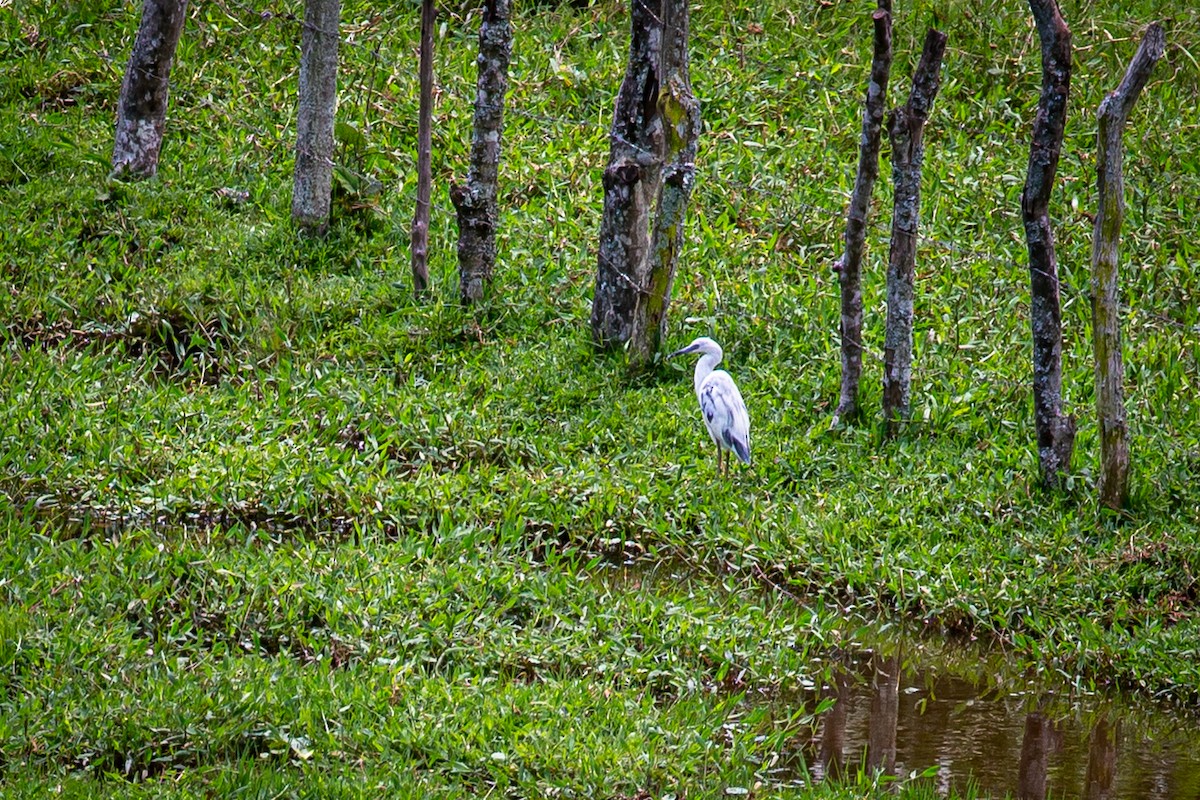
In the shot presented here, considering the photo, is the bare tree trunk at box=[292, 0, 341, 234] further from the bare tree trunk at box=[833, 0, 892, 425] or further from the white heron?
the bare tree trunk at box=[833, 0, 892, 425]

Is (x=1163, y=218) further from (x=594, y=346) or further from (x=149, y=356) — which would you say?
(x=149, y=356)

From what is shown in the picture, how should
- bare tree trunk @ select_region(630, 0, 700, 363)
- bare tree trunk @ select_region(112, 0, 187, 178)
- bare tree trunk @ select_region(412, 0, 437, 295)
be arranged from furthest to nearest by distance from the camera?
1. bare tree trunk @ select_region(112, 0, 187, 178)
2. bare tree trunk @ select_region(412, 0, 437, 295)
3. bare tree trunk @ select_region(630, 0, 700, 363)

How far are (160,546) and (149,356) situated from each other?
10.1ft

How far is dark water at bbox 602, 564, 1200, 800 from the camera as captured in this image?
205 inches

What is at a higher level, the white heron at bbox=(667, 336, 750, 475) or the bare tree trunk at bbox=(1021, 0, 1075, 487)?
the bare tree trunk at bbox=(1021, 0, 1075, 487)

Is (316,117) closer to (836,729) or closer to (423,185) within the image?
(423,185)

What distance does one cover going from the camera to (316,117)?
33.8ft

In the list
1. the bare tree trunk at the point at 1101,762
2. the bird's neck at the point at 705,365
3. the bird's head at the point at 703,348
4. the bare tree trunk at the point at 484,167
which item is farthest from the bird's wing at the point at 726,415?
the bare tree trunk at the point at 1101,762

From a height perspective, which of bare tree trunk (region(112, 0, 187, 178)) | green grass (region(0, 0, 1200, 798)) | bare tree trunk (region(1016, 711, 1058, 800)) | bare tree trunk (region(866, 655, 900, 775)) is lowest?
bare tree trunk (region(1016, 711, 1058, 800))

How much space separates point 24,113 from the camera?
11.8 metres

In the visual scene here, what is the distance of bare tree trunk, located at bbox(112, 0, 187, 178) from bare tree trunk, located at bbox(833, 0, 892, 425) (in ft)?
19.1

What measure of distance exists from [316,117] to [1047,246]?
5.60 m

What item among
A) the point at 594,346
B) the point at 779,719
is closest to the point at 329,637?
the point at 779,719

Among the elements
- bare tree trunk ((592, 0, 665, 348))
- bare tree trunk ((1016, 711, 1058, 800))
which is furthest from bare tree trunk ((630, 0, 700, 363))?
bare tree trunk ((1016, 711, 1058, 800))
